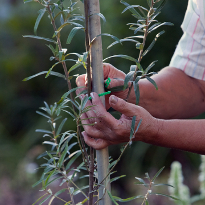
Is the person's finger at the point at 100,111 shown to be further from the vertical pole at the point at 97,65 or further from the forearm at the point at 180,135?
the forearm at the point at 180,135

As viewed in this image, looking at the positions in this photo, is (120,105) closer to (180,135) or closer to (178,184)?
(180,135)

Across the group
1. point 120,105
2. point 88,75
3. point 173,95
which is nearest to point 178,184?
point 173,95

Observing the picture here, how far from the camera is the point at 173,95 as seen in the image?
45.1 inches

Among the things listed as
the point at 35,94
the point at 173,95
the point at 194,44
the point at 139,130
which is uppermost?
the point at 194,44

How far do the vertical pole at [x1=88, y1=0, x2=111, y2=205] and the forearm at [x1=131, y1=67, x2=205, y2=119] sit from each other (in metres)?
0.42

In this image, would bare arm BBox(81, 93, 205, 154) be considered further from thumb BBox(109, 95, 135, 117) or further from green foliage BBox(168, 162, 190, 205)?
green foliage BBox(168, 162, 190, 205)

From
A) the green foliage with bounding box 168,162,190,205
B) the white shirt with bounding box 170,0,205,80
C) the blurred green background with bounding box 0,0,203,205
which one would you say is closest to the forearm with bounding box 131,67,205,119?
the white shirt with bounding box 170,0,205,80

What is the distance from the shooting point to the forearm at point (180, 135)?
77 cm

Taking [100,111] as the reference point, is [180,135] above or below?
below

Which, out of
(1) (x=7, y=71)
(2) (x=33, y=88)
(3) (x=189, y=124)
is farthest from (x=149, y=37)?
(3) (x=189, y=124)

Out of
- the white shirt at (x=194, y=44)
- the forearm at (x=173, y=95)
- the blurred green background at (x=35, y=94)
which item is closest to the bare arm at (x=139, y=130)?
the forearm at (x=173, y=95)

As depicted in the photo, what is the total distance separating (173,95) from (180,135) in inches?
14.4

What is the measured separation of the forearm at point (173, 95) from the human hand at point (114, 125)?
0.34 metres

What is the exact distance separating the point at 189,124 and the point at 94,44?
42 centimetres
